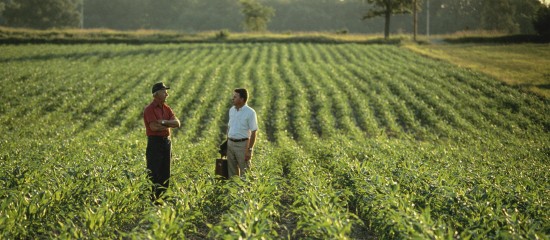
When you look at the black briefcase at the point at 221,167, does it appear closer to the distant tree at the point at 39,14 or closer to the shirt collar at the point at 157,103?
the shirt collar at the point at 157,103

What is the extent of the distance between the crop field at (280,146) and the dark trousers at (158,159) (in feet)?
1.43

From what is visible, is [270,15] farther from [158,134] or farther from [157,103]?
[158,134]

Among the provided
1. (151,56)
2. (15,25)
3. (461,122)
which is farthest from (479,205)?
(15,25)

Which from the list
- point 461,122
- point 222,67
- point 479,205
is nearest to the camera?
point 479,205

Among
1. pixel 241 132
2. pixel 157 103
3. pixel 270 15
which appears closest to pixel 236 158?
pixel 241 132

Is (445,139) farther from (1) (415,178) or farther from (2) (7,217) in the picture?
(2) (7,217)

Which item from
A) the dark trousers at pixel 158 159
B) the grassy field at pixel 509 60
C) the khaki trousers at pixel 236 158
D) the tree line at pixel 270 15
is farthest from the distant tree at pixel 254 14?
the dark trousers at pixel 158 159

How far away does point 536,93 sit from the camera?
24484 mm

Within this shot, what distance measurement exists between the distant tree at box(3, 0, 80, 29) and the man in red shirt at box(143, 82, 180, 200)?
81.5 m

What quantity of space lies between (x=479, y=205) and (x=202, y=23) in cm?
9425

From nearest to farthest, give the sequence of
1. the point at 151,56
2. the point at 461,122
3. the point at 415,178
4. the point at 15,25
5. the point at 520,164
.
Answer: the point at 415,178 → the point at 520,164 → the point at 461,122 → the point at 151,56 → the point at 15,25

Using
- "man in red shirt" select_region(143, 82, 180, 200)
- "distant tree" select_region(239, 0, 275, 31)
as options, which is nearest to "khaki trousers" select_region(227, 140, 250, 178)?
"man in red shirt" select_region(143, 82, 180, 200)

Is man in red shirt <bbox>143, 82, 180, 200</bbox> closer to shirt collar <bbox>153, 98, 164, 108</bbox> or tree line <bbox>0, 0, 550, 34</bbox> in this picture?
shirt collar <bbox>153, 98, 164, 108</bbox>

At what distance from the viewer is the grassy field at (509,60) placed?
2717 centimetres
